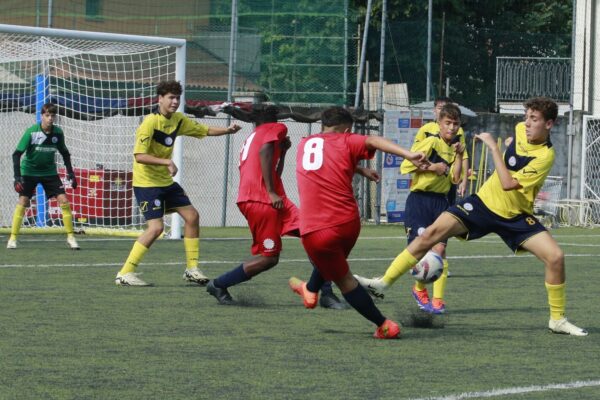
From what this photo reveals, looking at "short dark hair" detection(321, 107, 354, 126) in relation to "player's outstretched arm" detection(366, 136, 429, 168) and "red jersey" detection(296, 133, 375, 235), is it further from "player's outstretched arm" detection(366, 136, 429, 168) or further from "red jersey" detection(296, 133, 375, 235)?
"player's outstretched arm" detection(366, 136, 429, 168)

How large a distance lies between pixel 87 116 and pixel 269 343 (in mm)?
13772

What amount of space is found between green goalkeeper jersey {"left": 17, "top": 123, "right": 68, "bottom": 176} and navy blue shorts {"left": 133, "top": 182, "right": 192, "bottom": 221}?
4.82 metres

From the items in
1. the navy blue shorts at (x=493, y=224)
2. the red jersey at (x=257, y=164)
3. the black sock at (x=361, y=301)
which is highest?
the red jersey at (x=257, y=164)

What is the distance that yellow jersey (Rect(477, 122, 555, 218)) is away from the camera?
931cm

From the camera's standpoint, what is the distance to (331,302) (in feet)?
35.6

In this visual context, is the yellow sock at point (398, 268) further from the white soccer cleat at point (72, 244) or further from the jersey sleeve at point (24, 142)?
the jersey sleeve at point (24, 142)

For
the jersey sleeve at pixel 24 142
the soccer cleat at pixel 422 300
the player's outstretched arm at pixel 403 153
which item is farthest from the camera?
the jersey sleeve at pixel 24 142

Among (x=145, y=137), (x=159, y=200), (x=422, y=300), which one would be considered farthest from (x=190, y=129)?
(x=422, y=300)

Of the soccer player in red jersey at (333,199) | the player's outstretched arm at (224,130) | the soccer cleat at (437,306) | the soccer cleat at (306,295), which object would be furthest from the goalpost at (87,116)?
the soccer player in red jersey at (333,199)

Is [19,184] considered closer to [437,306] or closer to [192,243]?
[192,243]

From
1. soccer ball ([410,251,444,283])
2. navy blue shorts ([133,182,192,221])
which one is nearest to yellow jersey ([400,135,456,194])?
soccer ball ([410,251,444,283])

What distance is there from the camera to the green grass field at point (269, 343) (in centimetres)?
686

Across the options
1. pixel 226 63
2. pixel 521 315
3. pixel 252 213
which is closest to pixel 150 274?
pixel 252 213

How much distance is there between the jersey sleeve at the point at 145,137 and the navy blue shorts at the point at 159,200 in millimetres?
394
